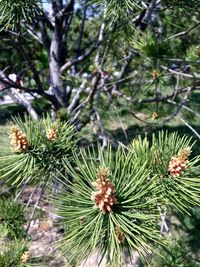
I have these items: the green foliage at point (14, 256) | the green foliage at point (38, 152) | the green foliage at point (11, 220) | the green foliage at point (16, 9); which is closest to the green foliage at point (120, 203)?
the green foliage at point (38, 152)

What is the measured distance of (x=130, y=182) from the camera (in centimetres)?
77

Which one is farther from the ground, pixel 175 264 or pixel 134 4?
pixel 134 4

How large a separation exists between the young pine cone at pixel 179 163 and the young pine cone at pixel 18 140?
1.29ft

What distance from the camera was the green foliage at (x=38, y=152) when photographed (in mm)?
997

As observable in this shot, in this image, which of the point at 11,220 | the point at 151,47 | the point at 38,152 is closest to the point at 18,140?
the point at 38,152

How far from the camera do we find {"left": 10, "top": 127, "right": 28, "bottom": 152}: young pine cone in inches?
36.4

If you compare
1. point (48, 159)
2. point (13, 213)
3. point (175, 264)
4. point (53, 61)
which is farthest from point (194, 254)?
point (48, 159)

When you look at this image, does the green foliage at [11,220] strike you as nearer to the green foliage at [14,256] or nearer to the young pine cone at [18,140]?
the green foliage at [14,256]

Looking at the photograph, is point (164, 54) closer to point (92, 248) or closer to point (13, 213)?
point (13, 213)

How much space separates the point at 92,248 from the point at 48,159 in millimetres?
353

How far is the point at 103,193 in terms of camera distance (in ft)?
2.31

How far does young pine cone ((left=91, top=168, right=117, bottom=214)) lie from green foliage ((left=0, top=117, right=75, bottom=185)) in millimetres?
284

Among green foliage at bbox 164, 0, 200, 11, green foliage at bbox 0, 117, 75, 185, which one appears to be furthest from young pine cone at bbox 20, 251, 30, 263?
green foliage at bbox 164, 0, 200, 11

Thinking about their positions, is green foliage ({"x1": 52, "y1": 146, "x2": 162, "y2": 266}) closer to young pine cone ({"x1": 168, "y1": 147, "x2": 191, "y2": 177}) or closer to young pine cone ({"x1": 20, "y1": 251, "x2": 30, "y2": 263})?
young pine cone ({"x1": 168, "y1": 147, "x2": 191, "y2": 177})
